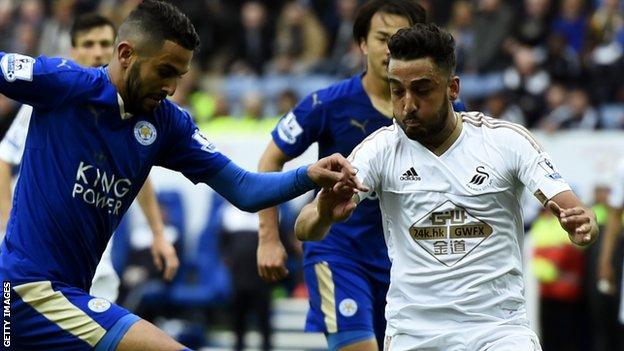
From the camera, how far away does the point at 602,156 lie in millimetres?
15039

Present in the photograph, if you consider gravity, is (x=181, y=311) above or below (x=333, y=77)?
below

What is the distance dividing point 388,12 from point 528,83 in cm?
828

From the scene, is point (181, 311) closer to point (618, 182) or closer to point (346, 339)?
point (618, 182)

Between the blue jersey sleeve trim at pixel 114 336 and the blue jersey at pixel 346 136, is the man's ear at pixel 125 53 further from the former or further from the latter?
the blue jersey at pixel 346 136

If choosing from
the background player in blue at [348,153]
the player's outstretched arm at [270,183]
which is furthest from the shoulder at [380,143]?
the background player in blue at [348,153]

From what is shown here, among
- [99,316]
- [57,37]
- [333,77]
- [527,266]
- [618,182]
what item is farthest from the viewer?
[57,37]

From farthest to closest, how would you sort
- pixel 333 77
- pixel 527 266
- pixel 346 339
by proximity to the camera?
1. pixel 333 77
2. pixel 527 266
3. pixel 346 339

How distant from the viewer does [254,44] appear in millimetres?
19328

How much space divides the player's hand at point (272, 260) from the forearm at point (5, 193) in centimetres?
149

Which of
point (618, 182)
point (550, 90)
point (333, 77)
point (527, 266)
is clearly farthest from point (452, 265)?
point (333, 77)

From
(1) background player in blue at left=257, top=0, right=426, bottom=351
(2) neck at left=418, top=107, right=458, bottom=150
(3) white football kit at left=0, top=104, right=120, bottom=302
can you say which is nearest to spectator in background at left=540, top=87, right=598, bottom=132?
(1) background player in blue at left=257, top=0, right=426, bottom=351

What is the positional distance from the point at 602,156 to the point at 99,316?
9.84 meters

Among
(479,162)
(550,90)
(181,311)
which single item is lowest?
(181,311)

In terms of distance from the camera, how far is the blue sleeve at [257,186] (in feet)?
21.4
